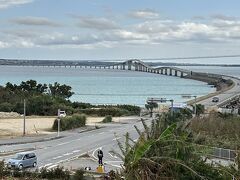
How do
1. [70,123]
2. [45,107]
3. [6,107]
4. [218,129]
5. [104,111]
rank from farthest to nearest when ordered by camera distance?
[104,111] → [6,107] → [45,107] → [70,123] → [218,129]

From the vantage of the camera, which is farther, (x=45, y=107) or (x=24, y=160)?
(x=45, y=107)

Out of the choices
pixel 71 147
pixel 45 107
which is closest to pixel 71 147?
pixel 71 147

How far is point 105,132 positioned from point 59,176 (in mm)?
37639

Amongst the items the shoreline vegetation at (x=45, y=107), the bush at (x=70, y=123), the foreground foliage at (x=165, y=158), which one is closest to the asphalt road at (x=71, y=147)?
the bush at (x=70, y=123)

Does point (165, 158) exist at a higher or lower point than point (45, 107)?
higher

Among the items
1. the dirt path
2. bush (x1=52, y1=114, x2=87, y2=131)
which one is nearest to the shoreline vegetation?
the dirt path

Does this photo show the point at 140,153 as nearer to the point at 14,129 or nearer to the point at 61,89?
the point at 14,129

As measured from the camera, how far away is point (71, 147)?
4628cm

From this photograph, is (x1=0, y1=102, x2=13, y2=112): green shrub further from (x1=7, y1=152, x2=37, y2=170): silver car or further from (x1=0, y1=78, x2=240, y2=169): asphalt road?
(x1=7, y1=152, x2=37, y2=170): silver car

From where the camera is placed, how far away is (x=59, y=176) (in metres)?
23.5

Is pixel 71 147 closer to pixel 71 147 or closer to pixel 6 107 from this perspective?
pixel 71 147

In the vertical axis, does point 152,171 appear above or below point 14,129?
above

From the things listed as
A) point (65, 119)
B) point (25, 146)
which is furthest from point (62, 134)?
point (25, 146)

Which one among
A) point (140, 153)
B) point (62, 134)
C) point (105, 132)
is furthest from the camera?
point (105, 132)
